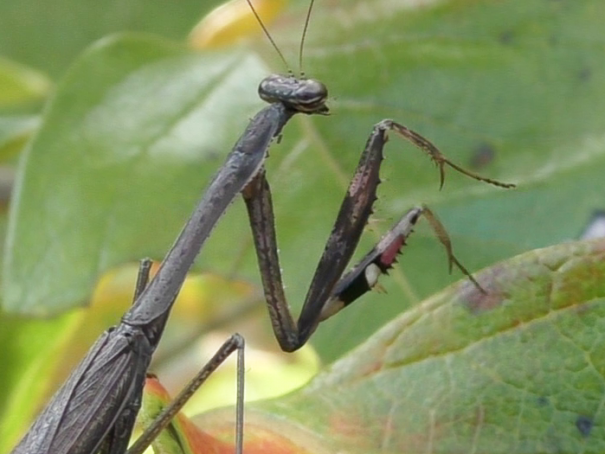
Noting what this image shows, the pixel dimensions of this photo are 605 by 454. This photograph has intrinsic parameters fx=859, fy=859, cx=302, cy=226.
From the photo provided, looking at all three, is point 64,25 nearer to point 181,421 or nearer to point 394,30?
point 394,30

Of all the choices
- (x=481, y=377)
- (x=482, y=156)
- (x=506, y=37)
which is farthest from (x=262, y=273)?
(x=506, y=37)

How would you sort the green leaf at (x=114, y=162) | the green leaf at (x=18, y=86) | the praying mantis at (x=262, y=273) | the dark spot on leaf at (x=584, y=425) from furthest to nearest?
1. the green leaf at (x=18, y=86)
2. the green leaf at (x=114, y=162)
3. the praying mantis at (x=262, y=273)
4. the dark spot on leaf at (x=584, y=425)

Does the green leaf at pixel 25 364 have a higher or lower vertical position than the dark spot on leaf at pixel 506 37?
lower

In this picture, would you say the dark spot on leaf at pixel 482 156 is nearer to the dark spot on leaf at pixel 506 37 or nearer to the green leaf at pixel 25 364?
the dark spot on leaf at pixel 506 37

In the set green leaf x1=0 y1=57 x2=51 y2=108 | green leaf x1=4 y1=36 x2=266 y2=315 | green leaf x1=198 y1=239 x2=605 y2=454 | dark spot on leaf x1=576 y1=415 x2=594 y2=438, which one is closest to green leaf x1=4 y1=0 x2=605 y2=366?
green leaf x1=4 y1=36 x2=266 y2=315

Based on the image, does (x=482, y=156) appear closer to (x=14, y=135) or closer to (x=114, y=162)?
(x=114, y=162)

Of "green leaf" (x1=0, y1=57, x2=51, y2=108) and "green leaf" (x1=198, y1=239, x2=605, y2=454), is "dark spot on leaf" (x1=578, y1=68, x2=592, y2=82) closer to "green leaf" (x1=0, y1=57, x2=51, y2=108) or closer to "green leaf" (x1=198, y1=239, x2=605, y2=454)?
"green leaf" (x1=198, y1=239, x2=605, y2=454)

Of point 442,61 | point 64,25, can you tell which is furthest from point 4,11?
point 442,61

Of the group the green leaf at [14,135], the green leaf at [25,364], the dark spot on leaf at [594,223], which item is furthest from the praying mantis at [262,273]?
the green leaf at [14,135]
